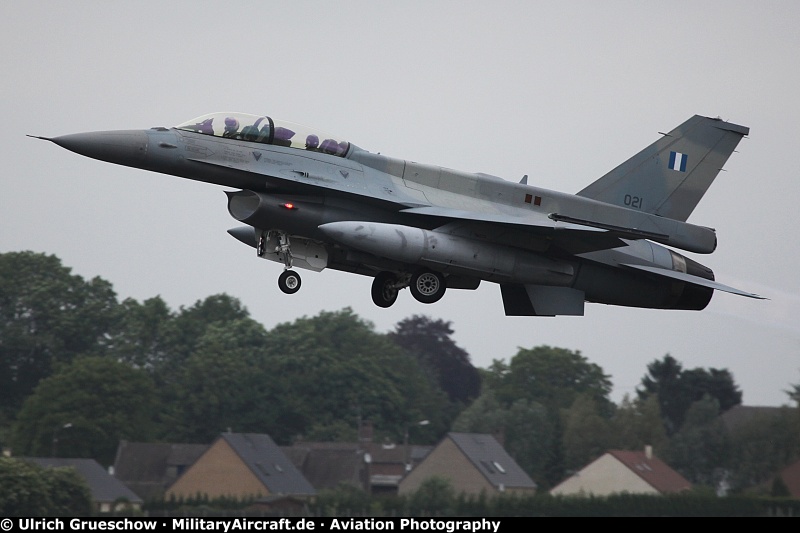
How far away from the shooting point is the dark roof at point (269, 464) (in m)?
47.3

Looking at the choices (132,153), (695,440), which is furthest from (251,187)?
(695,440)

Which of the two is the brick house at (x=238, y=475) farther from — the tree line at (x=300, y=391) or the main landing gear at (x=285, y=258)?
the main landing gear at (x=285, y=258)

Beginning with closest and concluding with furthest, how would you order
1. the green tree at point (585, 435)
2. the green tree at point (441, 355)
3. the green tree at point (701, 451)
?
1. the green tree at point (701, 451)
2. the green tree at point (585, 435)
3. the green tree at point (441, 355)

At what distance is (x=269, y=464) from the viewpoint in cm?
4922

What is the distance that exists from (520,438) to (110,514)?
19.6 m

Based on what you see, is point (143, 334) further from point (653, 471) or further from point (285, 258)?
point (285, 258)

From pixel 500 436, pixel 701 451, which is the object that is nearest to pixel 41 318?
pixel 500 436

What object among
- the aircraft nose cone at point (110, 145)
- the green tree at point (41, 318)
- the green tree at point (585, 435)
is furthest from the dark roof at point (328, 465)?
the aircraft nose cone at point (110, 145)

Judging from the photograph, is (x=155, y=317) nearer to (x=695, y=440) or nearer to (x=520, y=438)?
(x=520, y=438)

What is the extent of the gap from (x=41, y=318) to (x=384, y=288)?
1914 inches

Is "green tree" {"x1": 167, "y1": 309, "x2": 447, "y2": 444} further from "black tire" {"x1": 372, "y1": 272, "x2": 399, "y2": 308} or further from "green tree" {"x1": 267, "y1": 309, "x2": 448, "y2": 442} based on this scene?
"black tire" {"x1": 372, "y1": 272, "x2": 399, "y2": 308}

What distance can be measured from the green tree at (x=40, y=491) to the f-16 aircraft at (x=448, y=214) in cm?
1409

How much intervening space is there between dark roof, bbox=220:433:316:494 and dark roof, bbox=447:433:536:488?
19.4 ft

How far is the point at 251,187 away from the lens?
835 inches
